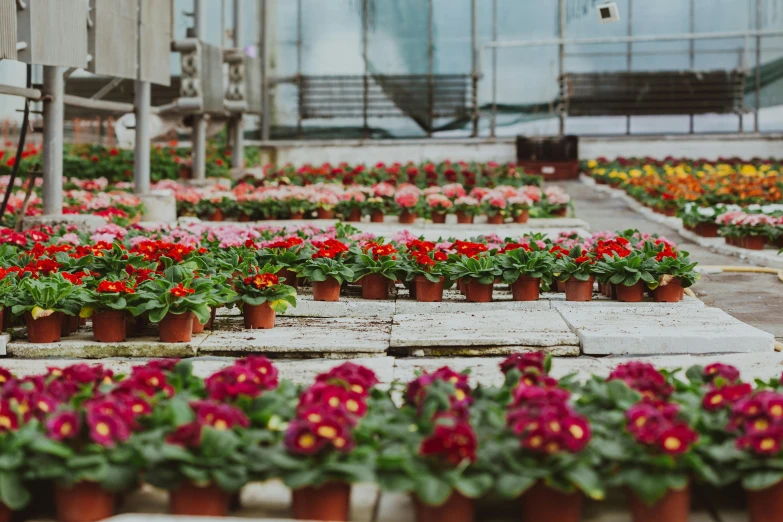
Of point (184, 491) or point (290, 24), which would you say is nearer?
point (184, 491)

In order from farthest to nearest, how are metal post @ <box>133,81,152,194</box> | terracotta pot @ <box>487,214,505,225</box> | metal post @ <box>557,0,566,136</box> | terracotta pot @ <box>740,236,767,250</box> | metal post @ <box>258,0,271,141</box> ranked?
metal post @ <box>258,0,271,141</box> → metal post @ <box>557,0,566,136</box> → terracotta pot @ <box>487,214,505,225</box> → metal post @ <box>133,81,152,194</box> → terracotta pot @ <box>740,236,767,250</box>

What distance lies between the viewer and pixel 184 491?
2.77 metres

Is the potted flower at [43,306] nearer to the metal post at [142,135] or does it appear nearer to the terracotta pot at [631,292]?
the terracotta pot at [631,292]

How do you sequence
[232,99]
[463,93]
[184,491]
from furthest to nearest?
[463,93], [232,99], [184,491]

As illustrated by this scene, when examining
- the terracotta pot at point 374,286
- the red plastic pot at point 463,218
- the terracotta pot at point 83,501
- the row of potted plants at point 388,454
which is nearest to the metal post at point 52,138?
the terracotta pot at point 374,286

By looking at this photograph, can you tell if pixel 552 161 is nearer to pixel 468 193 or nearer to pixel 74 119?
pixel 468 193

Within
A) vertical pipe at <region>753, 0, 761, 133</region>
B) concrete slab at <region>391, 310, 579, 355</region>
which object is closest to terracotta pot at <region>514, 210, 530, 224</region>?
concrete slab at <region>391, 310, 579, 355</region>

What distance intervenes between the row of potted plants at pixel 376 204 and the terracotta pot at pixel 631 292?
505 cm

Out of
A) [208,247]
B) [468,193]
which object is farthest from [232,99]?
[208,247]

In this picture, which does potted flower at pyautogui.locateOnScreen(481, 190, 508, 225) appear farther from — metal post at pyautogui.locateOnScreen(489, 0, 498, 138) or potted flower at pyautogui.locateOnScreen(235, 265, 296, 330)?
metal post at pyautogui.locateOnScreen(489, 0, 498, 138)

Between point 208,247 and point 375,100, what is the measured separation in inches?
517

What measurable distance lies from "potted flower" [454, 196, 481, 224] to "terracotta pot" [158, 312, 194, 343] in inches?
260

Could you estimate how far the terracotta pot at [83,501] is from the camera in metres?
2.79

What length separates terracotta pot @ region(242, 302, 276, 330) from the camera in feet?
17.3
